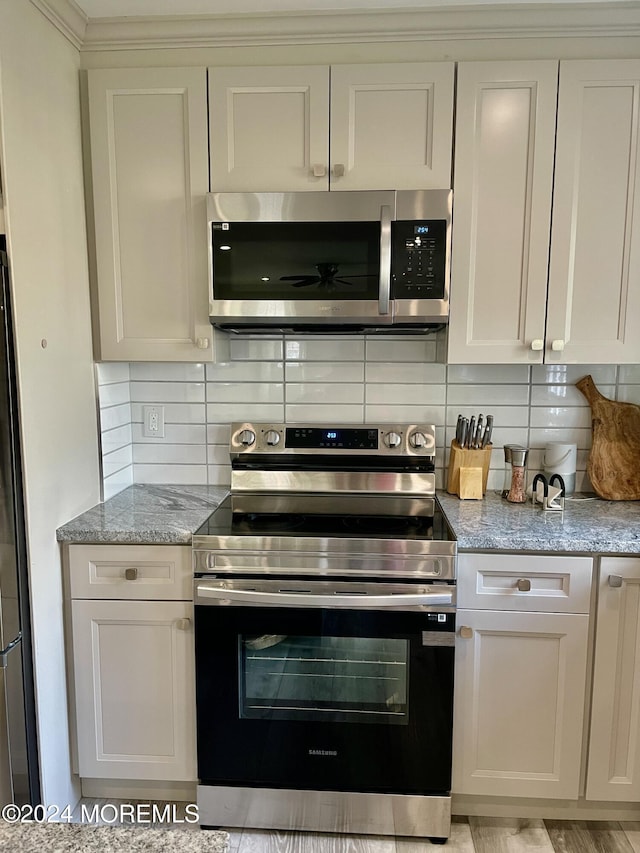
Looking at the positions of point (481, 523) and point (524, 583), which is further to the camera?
point (481, 523)

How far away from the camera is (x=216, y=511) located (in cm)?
193

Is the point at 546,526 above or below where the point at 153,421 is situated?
below

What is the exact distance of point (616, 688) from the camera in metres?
1.68

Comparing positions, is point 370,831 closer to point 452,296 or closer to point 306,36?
point 452,296

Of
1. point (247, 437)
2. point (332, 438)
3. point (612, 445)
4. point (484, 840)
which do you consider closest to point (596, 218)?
point (612, 445)

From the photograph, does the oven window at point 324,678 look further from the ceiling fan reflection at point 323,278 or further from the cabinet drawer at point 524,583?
the ceiling fan reflection at point 323,278

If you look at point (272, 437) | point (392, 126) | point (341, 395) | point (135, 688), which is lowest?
point (135, 688)

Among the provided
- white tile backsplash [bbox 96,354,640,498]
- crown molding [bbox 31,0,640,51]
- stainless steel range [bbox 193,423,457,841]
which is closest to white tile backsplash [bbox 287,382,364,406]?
white tile backsplash [bbox 96,354,640,498]

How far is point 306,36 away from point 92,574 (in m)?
1.80

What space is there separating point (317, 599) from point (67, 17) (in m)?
1.87

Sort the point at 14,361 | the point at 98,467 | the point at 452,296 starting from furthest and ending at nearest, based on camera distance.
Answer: the point at 98,467
the point at 452,296
the point at 14,361

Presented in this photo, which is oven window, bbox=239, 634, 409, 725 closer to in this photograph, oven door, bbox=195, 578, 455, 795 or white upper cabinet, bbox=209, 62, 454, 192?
oven door, bbox=195, 578, 455, 795

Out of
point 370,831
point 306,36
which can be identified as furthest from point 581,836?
point 306,36

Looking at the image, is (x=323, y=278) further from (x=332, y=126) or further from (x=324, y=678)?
(x=324, y=678)
